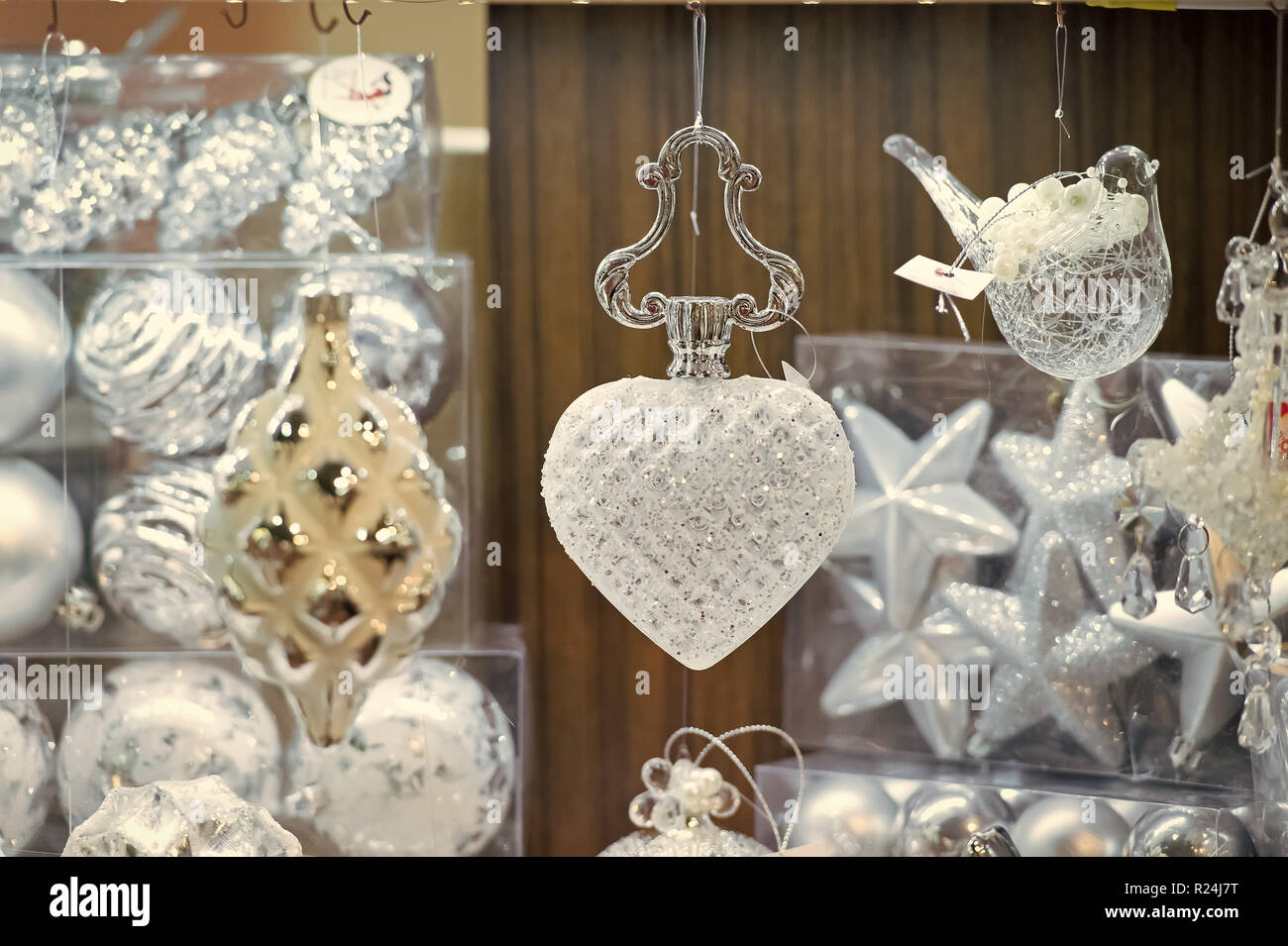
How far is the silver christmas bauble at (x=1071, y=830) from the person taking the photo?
83.7 inches

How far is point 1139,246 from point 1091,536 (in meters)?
0.48

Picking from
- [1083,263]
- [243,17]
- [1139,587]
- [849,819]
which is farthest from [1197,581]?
[243,17]

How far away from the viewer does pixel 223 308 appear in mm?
2135

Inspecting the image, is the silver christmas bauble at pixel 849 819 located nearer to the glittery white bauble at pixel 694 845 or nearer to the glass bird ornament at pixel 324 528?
the glittery white bauble at pixel 694 845

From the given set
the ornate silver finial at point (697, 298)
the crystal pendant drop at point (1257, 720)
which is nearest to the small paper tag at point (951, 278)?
the ornate silver finial at point (697, 298)

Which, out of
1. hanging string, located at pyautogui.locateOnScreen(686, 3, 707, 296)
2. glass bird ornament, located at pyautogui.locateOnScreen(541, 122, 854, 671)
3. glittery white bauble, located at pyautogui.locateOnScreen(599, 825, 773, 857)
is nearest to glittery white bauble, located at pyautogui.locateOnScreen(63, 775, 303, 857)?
glittery white bauble, located at pyautogui.locateOnScreen(599, 825, 773, 857)

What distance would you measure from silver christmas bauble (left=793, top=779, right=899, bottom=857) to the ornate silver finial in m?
0.80

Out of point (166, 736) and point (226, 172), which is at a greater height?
point (226, 172)

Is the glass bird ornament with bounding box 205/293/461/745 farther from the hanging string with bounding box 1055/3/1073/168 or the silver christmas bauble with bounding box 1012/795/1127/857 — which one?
the hanging string with bounding box 1055/3/1073/168

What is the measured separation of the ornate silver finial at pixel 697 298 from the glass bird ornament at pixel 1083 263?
1.00ft

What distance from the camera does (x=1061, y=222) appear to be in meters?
1.87

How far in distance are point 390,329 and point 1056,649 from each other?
3.71 ft

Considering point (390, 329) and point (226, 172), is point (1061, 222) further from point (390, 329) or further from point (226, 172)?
point (226, 172)
